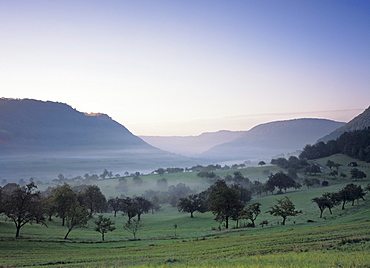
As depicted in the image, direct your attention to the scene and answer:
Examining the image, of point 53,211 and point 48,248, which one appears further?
point 53,211

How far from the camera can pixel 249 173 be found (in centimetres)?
17812

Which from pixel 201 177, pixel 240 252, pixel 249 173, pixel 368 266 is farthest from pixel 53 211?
pixel 249 173

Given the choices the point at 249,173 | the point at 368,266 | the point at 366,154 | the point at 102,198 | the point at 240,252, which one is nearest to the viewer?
the point at 368,266

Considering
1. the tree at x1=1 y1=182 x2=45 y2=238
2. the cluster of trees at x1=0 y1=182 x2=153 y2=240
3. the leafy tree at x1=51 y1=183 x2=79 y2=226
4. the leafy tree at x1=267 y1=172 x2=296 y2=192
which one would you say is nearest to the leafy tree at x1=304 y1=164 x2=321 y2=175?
the leafy tree at x1=267 y1=172 x2=296 y2=192

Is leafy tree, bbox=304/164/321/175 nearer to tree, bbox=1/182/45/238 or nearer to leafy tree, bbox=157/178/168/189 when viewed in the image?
leafy tree, bbox=157/178/168/189

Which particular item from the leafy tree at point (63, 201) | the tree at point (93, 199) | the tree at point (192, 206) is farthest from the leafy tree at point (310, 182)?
the leafy tree at point (63, 201)

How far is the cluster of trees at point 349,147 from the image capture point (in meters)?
156

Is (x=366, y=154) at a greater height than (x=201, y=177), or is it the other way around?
(x=366, y=154)

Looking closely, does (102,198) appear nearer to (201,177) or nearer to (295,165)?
(201,177)

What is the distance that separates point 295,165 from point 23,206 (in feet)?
492

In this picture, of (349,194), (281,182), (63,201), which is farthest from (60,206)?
(281,182)

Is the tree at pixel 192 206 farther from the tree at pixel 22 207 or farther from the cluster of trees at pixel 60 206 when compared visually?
the tree at pixel 22 207

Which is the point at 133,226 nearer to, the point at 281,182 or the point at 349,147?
the point at 281,182

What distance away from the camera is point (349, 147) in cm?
17125
